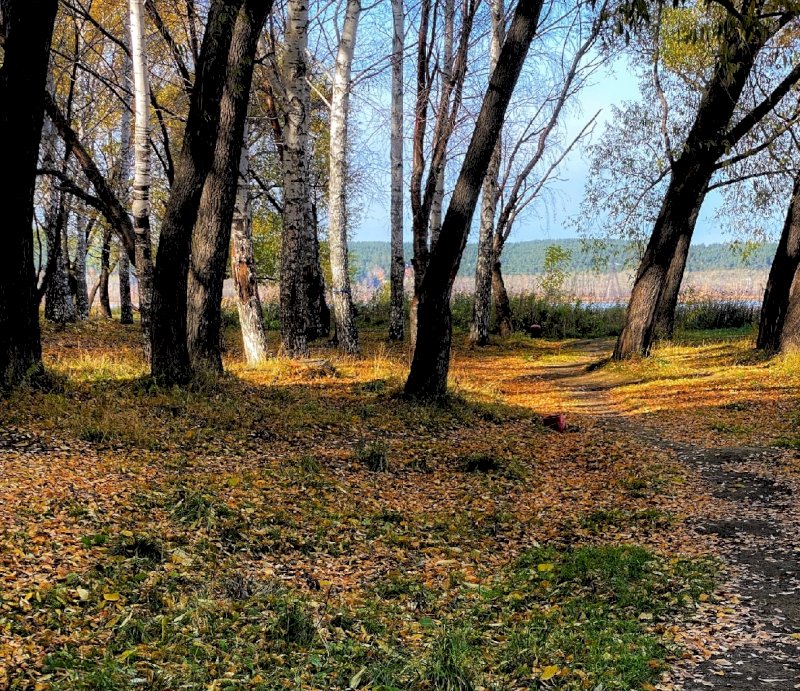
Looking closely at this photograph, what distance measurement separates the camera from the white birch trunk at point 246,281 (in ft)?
36.9

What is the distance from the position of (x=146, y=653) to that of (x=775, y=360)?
44.7ft

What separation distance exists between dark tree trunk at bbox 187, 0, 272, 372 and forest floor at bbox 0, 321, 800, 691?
0.78 meters

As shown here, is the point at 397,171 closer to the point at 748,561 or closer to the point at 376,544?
the point at 376,544

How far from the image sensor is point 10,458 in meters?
5.61

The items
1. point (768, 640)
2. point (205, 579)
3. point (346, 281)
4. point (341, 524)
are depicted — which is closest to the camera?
point (768, 640)

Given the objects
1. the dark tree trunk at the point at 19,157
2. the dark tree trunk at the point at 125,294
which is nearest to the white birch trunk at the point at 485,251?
the dark tree trunk at the point at 125,294

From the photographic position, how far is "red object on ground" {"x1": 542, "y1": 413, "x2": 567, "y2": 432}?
9.48 meters

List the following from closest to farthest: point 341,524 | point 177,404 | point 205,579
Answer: point 205,579 < point 341,524 < point 177,404

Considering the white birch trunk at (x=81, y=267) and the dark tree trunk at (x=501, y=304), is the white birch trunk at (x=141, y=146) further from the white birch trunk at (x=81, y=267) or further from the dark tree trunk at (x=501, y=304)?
the dark tree trunk at (x=501, y=304)

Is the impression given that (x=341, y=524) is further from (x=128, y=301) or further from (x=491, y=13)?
(x=128, y=301)

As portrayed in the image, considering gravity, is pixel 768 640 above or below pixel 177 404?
below

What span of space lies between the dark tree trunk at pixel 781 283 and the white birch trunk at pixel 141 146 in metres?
12.3

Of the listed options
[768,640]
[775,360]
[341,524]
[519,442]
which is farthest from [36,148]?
[775,360]

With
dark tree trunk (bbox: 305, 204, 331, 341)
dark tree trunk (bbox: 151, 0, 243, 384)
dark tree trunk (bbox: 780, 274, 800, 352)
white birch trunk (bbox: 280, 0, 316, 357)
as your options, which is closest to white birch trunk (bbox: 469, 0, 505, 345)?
dark tree trunk (bbox: 305, 204, 331, 341)
